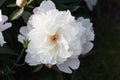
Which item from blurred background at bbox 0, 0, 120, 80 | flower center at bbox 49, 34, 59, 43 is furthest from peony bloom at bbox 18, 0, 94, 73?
blurred background at bbox 0, 0, 120, 80

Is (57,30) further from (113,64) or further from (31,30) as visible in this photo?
(113,64)

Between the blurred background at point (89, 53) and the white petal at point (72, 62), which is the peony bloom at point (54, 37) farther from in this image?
the blurred background at point (89, 53)

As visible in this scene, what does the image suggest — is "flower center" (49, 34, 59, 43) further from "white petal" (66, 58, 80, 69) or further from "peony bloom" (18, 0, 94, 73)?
"white petal" (66, 58, 80, 69)

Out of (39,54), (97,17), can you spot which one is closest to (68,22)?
(39,54)

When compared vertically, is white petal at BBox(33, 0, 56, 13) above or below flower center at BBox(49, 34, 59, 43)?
above

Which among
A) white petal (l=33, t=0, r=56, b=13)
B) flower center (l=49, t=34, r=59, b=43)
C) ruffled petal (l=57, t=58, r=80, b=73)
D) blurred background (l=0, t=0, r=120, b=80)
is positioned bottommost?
blurred background (l=0, t=0, r=120, b=80)

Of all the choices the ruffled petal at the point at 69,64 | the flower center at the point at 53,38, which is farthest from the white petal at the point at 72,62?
the flower center at the point at 53,38

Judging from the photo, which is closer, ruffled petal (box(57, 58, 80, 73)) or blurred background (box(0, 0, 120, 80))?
ruffled petal (box(57, 58, 80, 73))

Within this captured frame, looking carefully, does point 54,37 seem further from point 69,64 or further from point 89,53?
point 89,53
